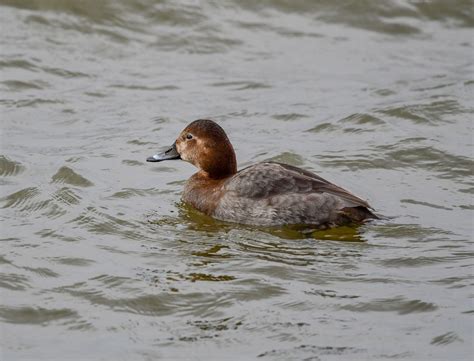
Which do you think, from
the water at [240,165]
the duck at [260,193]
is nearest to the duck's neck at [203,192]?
the duck at [260,193]

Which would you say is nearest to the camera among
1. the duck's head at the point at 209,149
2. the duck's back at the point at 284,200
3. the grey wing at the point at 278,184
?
the duck's back at the point at 284,200

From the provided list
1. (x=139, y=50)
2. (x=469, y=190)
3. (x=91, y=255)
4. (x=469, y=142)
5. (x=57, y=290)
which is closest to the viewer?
(x=57, y=290)

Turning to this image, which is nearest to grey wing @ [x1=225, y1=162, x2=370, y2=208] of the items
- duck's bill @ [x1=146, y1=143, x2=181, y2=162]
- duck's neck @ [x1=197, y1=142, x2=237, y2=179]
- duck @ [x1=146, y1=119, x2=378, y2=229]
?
duck @ [x1=146, y1=119, x2=378, y2=229]

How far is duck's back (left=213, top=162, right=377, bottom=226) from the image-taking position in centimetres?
788

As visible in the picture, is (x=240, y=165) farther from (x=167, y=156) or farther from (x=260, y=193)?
(x=260, y=193)

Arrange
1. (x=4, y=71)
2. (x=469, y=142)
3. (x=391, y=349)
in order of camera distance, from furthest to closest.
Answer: (x=4, y=71) < (x=469, y=142) < (x=391, y=349)

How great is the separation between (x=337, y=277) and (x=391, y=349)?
3.67 feet

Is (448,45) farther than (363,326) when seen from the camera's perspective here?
Yes

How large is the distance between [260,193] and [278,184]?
0.55ft

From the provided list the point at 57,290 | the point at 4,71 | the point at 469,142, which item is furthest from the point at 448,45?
the point at 57,290

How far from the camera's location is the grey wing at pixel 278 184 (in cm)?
800

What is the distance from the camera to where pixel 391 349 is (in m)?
5.69

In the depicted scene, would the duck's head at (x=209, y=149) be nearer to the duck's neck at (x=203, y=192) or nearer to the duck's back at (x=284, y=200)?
the duck's neck at (x=203, y=192)

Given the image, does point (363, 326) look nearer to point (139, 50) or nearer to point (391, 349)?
point (391, 349)
